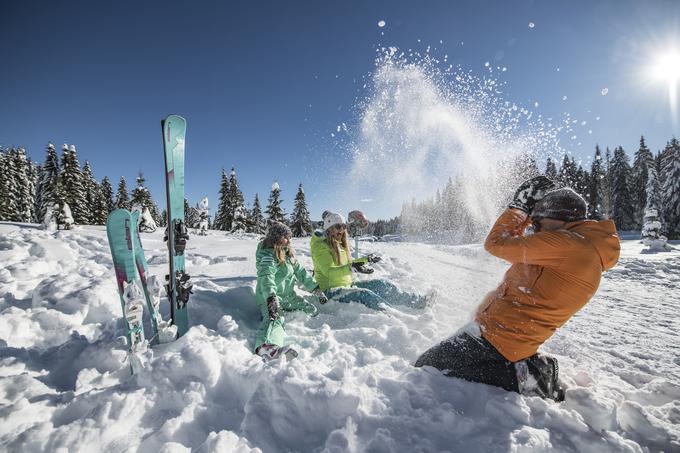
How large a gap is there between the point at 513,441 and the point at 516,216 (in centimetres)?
179

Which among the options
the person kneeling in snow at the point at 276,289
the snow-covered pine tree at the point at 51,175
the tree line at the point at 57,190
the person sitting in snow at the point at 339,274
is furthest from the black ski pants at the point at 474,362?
the snow-covered pine tree at the point at 51,175

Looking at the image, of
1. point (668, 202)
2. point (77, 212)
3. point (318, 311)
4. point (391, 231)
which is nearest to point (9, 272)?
point (318, 311)

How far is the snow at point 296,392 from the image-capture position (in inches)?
77.3

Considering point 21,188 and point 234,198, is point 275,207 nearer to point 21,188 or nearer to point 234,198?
point 234,198

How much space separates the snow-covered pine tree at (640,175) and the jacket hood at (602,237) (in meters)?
54.4

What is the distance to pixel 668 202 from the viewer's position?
32500 millimetres

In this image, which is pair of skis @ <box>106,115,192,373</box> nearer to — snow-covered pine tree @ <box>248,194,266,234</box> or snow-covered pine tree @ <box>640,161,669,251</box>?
snow-covered pine tree @ <box>640,161,669,251</box>

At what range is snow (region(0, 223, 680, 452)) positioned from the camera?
77.3 inches

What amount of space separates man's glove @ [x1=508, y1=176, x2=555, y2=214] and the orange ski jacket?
0.29 ft

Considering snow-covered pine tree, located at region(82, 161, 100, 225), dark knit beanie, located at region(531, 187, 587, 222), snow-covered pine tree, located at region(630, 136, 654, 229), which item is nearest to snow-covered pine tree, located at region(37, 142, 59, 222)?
snow-covered pine tree, located at region(82, 161, 100, 225)

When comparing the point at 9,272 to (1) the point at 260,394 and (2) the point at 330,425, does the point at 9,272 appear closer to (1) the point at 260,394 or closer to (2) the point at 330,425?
(1) the point at 260,394

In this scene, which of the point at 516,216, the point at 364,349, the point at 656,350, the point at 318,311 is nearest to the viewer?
the point at 516,216

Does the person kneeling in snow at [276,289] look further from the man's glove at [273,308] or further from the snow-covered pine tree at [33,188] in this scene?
the snow-covered pine tree at [33,188]

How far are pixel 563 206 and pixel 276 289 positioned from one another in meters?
3.67
